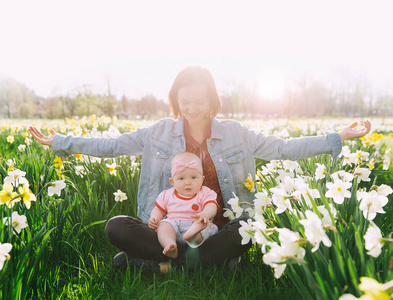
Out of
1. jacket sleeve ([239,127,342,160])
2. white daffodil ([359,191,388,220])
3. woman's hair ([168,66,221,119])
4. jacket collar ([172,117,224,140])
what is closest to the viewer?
white daffodil ([359,191,388,220])

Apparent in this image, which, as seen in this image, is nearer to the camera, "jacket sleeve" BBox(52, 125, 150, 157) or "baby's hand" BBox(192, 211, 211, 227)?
"baby's hand" BBox(192, 211, 211, 227)

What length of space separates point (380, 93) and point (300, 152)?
3348cm

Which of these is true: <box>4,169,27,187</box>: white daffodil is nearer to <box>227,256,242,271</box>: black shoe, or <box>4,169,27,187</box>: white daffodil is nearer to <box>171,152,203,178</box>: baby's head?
<box>171,152,203,178</box>: baby's head

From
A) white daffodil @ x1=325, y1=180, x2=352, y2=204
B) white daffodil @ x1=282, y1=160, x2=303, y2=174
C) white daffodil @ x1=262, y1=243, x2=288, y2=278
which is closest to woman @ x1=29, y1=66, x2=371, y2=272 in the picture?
white daffodil @ x1=282, y1=160, x2=303, y2=174

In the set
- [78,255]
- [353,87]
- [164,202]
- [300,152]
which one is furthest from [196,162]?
[353,87]

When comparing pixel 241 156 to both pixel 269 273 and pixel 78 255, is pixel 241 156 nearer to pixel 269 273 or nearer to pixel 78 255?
pixel 269 273

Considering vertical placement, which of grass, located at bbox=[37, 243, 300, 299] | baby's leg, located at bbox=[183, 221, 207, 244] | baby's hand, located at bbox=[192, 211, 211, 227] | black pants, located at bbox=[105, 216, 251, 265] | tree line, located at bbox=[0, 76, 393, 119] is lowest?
grass, located at bbox=[37, 243, 300, 299]

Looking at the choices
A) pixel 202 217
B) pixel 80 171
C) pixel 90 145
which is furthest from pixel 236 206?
pixel 80 171

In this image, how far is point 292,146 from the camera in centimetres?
237

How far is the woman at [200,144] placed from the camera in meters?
2.37

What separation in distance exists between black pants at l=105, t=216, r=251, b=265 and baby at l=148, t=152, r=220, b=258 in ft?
0.20

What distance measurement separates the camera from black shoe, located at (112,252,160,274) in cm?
205

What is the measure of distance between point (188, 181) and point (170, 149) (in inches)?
19.3

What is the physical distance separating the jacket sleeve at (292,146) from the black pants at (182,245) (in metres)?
0.67
